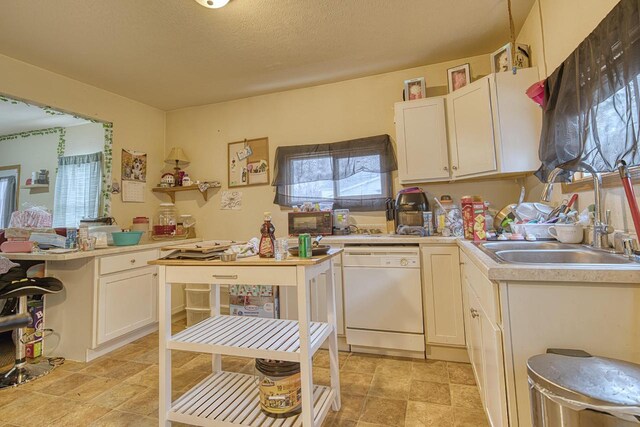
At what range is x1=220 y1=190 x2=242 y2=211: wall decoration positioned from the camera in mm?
3342

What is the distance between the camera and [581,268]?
890 millimetres

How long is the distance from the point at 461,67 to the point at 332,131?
1268 millimetres

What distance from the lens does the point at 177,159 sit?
136 inches

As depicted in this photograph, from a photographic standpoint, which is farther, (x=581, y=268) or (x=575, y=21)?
(x=575, y=21)

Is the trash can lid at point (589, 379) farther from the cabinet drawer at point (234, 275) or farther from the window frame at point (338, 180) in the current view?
the window frame at point (338, 180)

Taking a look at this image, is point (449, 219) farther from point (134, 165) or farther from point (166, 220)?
point (134, 165)

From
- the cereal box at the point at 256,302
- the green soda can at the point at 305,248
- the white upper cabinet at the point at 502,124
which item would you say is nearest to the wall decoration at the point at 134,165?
the cereal box at the point at 256,302

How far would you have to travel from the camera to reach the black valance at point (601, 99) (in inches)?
39.4

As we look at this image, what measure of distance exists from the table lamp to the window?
4.20ft

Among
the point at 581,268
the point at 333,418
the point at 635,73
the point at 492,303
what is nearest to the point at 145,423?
the point at 333,418

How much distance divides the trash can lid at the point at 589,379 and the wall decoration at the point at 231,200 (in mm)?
3017

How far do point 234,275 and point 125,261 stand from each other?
183cm

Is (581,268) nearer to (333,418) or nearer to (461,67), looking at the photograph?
(333,418)

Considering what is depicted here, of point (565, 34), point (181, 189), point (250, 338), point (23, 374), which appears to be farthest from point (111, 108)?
point (565, 34)
